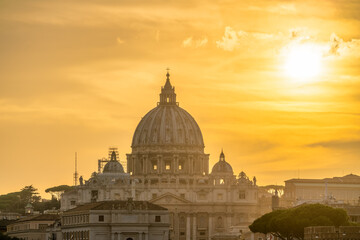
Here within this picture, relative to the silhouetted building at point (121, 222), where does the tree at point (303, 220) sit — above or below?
below

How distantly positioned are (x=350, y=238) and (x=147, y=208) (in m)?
79.1

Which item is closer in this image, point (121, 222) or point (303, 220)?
point (303, 220)

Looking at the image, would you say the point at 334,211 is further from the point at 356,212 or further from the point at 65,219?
the point at 65,219

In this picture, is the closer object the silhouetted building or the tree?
the tree

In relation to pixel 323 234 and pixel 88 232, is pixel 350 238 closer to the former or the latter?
pixel 323 234

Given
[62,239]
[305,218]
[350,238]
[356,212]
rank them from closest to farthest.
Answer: [350,238] → [305,218] → [356,212] → [62,239]

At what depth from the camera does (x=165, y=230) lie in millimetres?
186750

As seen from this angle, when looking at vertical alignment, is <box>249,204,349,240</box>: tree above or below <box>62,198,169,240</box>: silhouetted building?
below

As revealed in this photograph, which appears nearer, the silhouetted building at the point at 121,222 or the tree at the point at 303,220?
the tree at the point at 303,220

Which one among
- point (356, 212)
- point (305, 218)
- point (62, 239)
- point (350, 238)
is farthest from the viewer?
point (62, 239)

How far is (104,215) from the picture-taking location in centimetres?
18375

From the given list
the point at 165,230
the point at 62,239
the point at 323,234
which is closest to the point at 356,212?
the point at 165,230

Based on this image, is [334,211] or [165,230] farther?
[165,230]

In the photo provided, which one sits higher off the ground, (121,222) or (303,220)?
(121,222)
